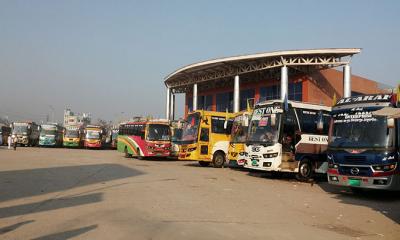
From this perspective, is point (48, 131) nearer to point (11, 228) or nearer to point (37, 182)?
point (37, 182)

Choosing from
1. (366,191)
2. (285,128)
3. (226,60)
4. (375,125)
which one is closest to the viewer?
(375,125)

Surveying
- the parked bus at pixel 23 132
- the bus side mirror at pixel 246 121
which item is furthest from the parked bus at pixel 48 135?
the bus side mirror at pixel 246 121

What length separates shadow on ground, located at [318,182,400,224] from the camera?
1042cm

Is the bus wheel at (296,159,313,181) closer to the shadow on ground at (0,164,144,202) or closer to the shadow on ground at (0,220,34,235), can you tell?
the shadow on ground at (0,164,144,202)

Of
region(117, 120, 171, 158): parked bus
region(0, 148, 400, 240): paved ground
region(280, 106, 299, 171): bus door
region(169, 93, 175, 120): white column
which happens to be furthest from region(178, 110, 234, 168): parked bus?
region(169, 93, 175, 120): white column

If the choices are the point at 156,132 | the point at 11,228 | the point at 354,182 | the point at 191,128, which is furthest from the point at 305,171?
the point at 156,132

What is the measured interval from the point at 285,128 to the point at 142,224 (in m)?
10.5

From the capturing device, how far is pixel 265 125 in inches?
682

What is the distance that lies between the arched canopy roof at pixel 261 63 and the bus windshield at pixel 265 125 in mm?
20450

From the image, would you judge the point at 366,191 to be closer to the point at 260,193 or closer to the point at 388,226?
the point at 260,193

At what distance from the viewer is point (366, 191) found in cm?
1441

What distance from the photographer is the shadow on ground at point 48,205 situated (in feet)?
28.0

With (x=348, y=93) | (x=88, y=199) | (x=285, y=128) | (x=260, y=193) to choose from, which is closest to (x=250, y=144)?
(x=285, y=128)

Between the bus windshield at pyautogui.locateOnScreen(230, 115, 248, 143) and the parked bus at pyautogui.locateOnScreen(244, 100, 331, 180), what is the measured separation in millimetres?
2165
